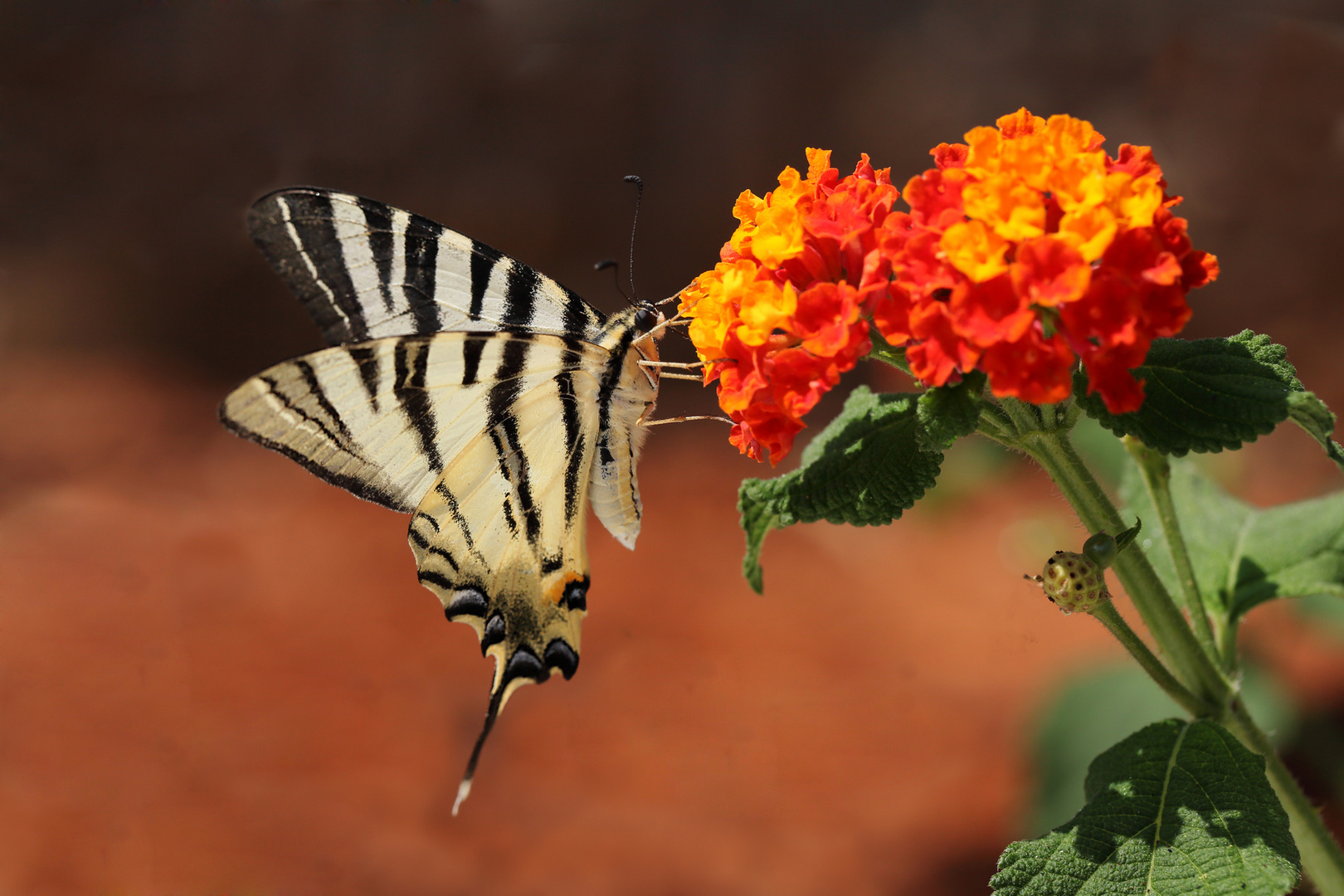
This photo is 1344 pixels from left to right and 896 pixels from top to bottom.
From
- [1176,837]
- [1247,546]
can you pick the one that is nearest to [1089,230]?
[1176,837]

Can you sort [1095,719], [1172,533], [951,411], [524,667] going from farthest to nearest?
[1095,719], [524,667], [1172,533], [951,411]

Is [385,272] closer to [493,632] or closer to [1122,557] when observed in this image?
[493,632]

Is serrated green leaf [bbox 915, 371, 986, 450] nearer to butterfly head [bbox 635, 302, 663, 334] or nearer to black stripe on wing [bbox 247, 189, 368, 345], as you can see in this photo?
butterfly head [bbox 635, 302, 663, 334]

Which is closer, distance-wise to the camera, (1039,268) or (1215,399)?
(1039,268)

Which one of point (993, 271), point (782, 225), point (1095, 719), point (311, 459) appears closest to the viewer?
point (993, 271)

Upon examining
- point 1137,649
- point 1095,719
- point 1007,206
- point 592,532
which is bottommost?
point 1137,649

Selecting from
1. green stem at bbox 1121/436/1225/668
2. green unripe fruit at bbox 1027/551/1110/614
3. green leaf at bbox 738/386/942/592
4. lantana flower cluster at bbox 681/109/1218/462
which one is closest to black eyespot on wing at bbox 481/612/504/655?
green leaf at bbox 738/386/942/592

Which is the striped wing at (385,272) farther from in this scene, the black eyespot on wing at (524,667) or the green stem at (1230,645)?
the green stem at (1230,645)
